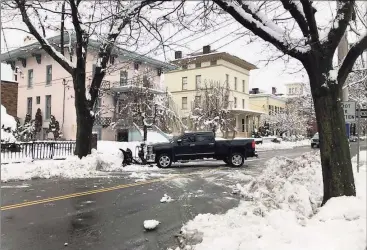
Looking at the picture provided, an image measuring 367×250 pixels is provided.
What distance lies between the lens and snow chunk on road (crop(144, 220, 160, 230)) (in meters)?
6.84

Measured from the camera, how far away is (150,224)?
6945 mm

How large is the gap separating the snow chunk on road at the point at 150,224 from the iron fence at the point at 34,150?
13.3 m

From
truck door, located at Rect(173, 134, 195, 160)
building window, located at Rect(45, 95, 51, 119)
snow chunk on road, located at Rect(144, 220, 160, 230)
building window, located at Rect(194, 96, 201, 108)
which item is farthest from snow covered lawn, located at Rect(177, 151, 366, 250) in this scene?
building window, located at Rect(45, 95, 51, 119)

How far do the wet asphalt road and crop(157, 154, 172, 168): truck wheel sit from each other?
16.6ft

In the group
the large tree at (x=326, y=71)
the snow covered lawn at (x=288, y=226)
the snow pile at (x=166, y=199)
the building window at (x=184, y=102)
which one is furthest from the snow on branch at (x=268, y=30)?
the building window at (x=184, y=102)

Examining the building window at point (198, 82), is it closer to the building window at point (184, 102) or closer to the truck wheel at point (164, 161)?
the building window at point (184, 102)

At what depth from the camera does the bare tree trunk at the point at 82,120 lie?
1794 centimetres

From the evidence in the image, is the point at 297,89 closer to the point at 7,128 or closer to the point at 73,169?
the point at 7,128

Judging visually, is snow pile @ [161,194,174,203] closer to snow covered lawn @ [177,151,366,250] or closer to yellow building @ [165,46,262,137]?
snow covered lawn @ [177,151,366,250]

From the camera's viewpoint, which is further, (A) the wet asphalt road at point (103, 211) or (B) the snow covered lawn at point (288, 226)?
(A) the wet asphalt road at point (103, 211)

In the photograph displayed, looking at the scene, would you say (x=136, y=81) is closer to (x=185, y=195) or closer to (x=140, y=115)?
(x=140, y=115)

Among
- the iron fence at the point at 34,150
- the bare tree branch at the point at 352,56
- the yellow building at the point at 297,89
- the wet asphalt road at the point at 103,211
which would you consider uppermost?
the yellow building at the point at 297,89

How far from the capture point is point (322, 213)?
6.17m

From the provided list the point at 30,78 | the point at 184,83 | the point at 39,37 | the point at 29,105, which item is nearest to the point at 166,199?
the point at 39,37
